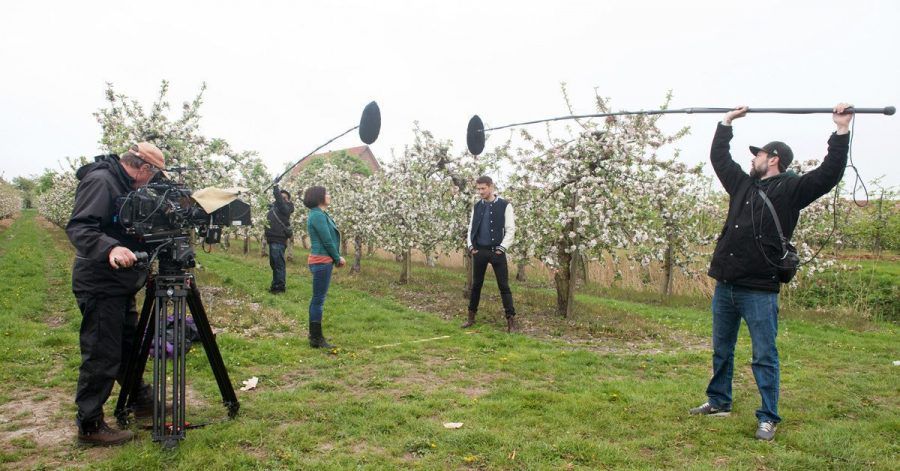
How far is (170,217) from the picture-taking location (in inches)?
145

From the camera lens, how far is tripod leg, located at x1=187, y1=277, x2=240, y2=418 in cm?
386

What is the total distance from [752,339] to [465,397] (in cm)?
236

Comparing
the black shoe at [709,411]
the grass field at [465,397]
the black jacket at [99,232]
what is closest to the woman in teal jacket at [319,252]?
the grass field at [465,397]

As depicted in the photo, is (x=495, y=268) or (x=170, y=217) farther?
(x=495, y=268)

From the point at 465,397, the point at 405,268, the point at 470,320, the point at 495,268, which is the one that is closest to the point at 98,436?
the point at 465,397

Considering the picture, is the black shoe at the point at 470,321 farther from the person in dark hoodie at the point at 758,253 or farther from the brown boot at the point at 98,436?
the brown boot at the point at 98,436

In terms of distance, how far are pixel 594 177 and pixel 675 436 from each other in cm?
567

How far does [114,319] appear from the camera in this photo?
366 centimetres

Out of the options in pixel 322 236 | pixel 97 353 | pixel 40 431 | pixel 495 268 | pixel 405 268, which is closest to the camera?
pixel 97 353

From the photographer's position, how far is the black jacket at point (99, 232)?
3408mm

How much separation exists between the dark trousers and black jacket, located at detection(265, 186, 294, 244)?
805 cm

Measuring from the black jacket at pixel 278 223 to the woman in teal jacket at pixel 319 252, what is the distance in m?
5.31

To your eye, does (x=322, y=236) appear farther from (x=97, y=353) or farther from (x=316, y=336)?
(x=97, y=353)

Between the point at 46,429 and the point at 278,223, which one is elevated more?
the point at 278,223
